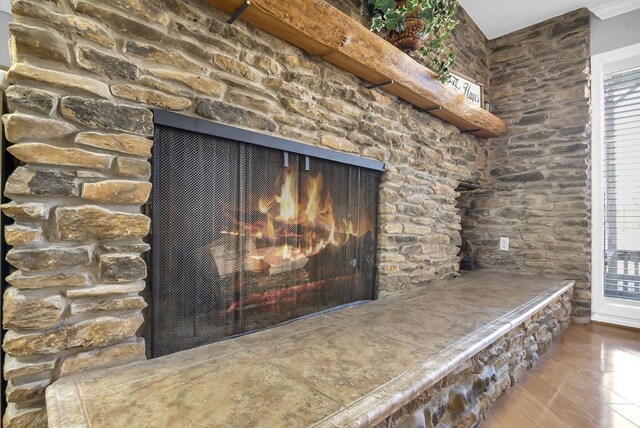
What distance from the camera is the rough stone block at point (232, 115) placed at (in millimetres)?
1328

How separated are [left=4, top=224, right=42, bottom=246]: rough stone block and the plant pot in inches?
86.4

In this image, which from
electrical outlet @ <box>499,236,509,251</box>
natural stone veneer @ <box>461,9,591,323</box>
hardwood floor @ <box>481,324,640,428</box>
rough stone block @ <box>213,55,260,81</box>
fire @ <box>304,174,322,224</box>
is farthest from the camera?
electrical outlet @ <box>499,236,509,251</box>

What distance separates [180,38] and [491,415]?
Answer: 2319 mm

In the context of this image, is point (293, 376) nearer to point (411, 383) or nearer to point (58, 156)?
point (411, 383)

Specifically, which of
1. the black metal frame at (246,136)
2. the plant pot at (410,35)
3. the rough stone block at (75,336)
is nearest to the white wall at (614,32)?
the plant pot at (410,35)

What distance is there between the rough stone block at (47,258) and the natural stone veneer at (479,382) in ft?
3.79

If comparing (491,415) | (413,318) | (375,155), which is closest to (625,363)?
(491,415)

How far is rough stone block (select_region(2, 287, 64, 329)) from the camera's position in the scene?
3.09 ft

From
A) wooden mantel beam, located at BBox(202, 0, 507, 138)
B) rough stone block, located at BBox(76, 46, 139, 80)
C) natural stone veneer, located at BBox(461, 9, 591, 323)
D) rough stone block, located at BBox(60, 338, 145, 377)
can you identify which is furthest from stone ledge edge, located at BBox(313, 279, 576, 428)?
natural stone veneer, located at BBox(461, 9, 591, 323)

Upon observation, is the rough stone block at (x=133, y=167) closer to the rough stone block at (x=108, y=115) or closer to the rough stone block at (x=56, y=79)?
the rough stone block at (x=108, y=115)

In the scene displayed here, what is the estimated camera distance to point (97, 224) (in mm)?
1074

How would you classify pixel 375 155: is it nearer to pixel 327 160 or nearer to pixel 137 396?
pixel 327 160

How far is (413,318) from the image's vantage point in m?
1.82

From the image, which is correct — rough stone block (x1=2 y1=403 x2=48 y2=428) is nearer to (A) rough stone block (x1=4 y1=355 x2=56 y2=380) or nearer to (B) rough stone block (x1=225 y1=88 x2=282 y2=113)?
(A) rough stone block (x1=4 y1=355 x2=56 y2=380)
